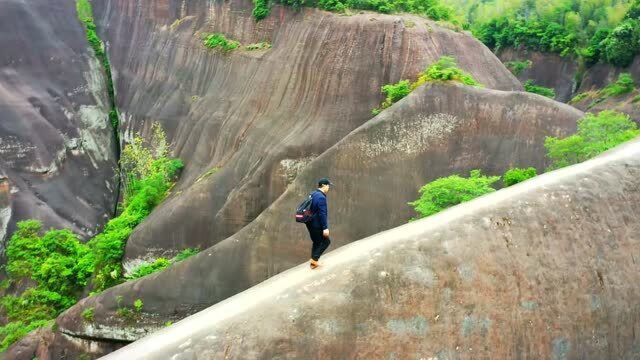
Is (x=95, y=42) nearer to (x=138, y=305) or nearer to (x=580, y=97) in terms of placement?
(x=138, y=305)

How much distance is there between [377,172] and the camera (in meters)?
14.0

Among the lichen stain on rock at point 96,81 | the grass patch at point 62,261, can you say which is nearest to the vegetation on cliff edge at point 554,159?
the grass patch at point 62,261

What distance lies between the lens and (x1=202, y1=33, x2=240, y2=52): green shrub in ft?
80.3

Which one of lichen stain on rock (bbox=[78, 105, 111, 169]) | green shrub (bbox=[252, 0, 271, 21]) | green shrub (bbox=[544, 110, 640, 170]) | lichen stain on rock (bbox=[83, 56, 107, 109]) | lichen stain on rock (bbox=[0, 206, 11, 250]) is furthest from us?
lichen stain on rock (bbox=[83, 56, 107, 109])

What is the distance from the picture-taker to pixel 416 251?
607 cm

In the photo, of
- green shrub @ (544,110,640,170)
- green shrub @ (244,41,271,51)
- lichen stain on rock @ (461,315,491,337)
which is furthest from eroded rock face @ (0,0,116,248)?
lichen stain on rock @ (461,315,491,337)

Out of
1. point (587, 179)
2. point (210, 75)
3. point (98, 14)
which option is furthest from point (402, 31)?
point (98, 14)

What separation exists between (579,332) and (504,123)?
9095 mm

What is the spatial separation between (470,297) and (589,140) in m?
8.65

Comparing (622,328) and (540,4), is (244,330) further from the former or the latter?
(540,4)

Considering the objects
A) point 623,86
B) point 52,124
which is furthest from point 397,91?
point 52,124

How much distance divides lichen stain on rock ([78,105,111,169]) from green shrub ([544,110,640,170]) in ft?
76.1

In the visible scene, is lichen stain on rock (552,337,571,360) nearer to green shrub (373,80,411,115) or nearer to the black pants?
the black pants

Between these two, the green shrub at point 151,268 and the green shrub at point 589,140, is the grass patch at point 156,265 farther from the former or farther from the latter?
the green shrub at point 589,140
